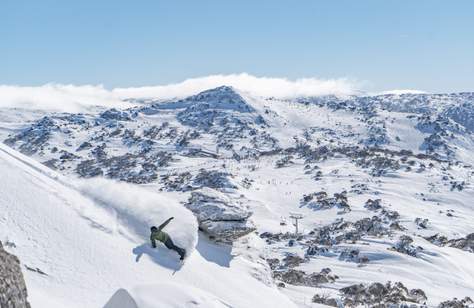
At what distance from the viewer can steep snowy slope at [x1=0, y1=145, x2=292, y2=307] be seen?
16625 millimetres

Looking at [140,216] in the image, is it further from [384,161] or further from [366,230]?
[384,161]

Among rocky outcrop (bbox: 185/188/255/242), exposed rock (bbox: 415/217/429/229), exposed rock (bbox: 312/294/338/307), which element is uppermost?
rocky outcrop (bbox: 185/188/255/242)

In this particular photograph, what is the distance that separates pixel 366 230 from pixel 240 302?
6970 centimetres

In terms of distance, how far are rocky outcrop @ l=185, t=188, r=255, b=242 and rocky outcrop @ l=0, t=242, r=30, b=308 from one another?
52.0 ft

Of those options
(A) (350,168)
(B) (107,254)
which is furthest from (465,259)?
(A) (350,168)

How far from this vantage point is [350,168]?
17012cm

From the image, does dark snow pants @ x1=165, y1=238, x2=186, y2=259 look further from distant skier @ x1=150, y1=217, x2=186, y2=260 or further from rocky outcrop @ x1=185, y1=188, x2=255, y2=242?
rocky outcrop @ x1=185, y1=188, x2=255, y2=242

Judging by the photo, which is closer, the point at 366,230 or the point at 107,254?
the point at 107,254

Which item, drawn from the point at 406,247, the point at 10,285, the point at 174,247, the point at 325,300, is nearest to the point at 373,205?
the point at 406,247

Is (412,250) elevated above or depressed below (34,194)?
below

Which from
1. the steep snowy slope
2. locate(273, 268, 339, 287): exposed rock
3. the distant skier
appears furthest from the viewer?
locate(273, 268, 339, 287): exposed rock

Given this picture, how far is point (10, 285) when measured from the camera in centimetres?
1100

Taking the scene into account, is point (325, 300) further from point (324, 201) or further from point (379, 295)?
point (324, 201)

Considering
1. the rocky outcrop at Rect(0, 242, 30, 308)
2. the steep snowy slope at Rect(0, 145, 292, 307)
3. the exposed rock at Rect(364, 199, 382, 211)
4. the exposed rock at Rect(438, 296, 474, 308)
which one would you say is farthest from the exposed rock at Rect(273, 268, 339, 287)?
the exposed rock at Rect(364, 199, 382, 211)
